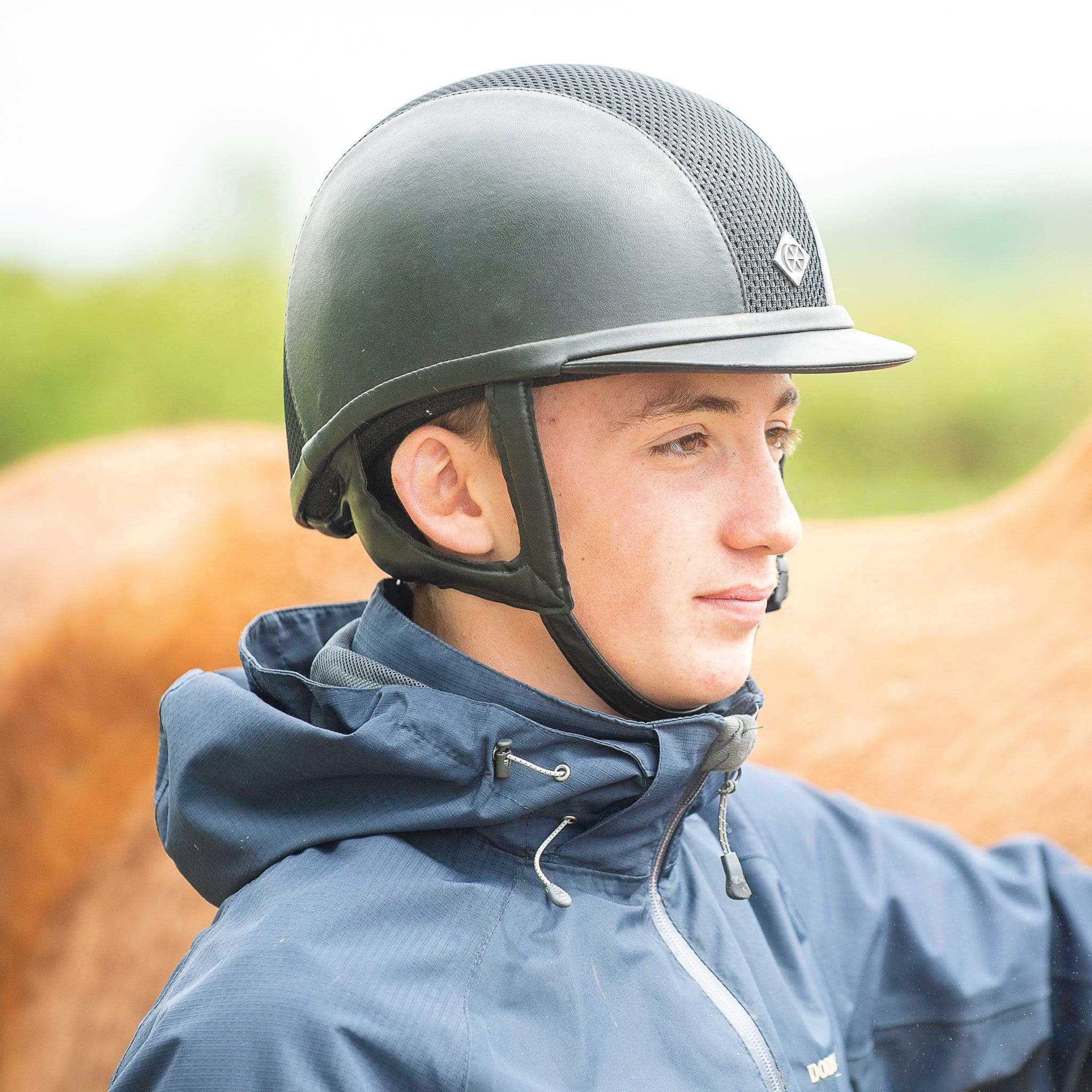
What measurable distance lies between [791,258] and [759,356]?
21cm

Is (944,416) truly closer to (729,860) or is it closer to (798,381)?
(798,381)

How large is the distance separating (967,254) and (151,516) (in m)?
14.0

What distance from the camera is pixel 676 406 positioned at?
1.36m

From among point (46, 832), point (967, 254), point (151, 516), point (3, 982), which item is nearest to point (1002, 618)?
point (151, 516)

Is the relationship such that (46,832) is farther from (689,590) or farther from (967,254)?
(967,254)

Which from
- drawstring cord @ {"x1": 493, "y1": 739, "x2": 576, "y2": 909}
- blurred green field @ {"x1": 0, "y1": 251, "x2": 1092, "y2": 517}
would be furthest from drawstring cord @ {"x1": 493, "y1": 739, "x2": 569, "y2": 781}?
blurred green field @ {"x1": 0, "y1": 251, "x2": 1092, "y2": 517}

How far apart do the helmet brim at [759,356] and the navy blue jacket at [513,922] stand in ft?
1.24

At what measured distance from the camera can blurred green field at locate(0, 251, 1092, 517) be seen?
7488 millimetres

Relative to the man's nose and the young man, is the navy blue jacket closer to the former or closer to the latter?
the young man

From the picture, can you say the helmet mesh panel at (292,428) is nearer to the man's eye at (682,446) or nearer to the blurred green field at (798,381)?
the man's eye at (682,446)

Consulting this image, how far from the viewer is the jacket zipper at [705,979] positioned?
4.24 ft

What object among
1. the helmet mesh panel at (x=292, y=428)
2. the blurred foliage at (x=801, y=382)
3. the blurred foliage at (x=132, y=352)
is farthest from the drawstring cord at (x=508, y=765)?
the blurred foliage at (x=132, y=352)

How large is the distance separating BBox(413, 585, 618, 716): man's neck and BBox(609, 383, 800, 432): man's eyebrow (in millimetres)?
279

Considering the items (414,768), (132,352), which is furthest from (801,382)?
(414,768)
